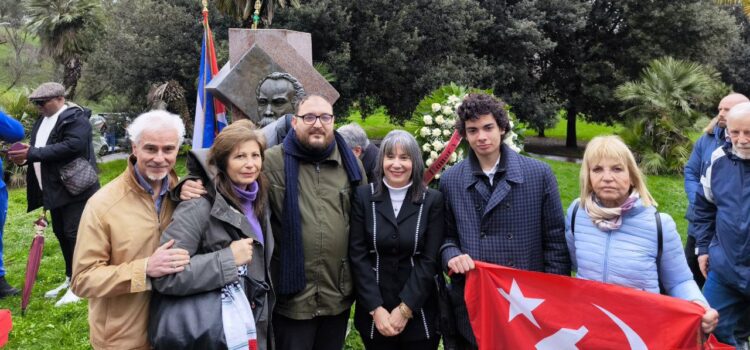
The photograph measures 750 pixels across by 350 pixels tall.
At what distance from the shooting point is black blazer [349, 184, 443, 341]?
9.59 feet

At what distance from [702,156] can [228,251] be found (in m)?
4.06

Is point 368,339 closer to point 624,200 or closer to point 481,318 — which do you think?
point 481,318

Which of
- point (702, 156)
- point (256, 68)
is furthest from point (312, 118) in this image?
point (702, 156)

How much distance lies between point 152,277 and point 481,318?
5.37ft

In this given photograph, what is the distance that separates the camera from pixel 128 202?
2449 mm

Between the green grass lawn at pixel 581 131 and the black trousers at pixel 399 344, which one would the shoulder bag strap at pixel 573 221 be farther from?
the green grass lawn at pixel 581 131

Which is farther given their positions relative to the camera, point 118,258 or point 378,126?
point 378,126

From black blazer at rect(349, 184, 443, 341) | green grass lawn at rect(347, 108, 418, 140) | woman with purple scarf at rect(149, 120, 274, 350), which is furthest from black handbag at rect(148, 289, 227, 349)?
green grass lawn at rect(347, 108, 418, 140)

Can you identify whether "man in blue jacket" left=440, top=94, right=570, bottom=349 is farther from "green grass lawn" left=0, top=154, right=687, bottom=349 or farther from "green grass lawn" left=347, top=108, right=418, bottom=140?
"green grass lawn" left=347, top=108, right=418, bottom=140

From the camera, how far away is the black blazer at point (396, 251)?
9.59ft

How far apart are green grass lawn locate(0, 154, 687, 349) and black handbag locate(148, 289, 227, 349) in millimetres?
2373

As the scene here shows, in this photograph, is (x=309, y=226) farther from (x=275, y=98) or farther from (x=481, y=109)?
(x=275, y=98)

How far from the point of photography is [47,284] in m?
6.37

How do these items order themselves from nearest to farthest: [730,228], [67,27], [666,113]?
1. [730,228]
2. [666,113]
3. [67,27]
